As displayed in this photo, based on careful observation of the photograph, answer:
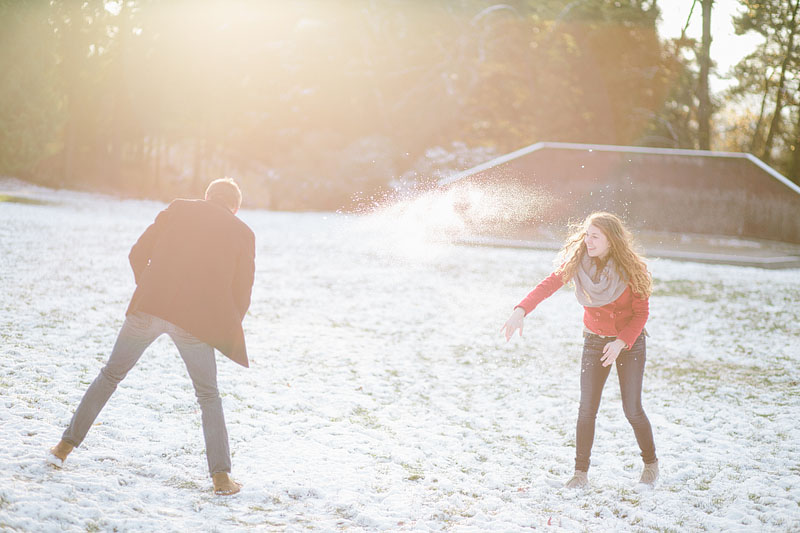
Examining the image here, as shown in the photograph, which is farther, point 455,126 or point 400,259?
point 455,126

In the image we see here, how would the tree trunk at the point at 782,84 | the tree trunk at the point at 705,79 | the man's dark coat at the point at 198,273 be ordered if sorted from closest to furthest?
the man's dark coat at the point at 198,273, the tree trunk at the point at 705,79, the tree trunk at the point at 782,84

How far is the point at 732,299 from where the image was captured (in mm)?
15273

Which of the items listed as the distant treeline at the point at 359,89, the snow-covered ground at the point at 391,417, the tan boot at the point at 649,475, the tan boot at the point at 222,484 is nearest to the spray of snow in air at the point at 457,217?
the distant treeline at the point at 359,89

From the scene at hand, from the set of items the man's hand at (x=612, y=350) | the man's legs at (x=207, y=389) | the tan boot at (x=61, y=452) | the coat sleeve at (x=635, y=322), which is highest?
the coat sleeve at (x=635, y=322)

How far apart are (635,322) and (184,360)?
284 cm

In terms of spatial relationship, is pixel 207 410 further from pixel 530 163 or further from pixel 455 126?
pixel 455 126

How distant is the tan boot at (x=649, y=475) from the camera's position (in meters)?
5.45

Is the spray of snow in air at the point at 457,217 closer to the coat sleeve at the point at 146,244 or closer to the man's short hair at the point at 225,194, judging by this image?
the man's short hair at the point at 225,194

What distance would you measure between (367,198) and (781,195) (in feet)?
68.9

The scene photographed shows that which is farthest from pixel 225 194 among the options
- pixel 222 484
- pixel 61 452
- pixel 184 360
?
pixel 61 452

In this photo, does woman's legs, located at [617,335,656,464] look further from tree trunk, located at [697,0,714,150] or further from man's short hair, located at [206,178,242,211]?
tree trunk, located at [697,0,714,150]

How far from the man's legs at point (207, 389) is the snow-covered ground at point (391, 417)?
261mm

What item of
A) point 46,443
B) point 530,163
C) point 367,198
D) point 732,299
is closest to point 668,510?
point 46,443

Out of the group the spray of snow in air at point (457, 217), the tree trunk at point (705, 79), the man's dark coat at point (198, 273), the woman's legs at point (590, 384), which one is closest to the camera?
the man's dark coat at point (198, 273)
